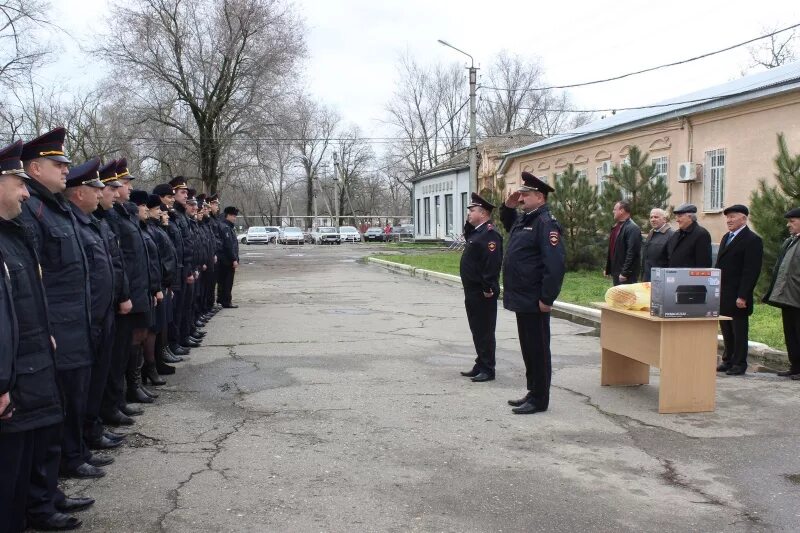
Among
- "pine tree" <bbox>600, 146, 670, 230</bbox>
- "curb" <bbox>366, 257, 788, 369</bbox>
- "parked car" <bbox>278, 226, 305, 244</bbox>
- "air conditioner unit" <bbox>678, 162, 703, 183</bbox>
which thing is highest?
"air conditioner unit" <bbox>678, 162, 703, 183</bbox>

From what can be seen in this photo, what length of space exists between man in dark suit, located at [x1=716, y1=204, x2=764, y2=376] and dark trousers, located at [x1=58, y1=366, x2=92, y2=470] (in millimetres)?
6658

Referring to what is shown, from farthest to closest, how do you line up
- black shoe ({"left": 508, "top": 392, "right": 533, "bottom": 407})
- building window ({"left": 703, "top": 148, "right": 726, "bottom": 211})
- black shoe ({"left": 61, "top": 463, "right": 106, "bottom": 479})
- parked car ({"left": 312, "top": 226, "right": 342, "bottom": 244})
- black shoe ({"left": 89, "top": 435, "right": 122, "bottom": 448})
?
parked car ({"left": 312, "top": 226, "right": 342, "bottom": 244}) → building window ({"left": 703, "top": 148, "right": 726, "bottom": 211}) → black shoe ({"left": 508, "top": 392, "right": 533, "bottom": 407}) → black shoe ({"left": 89, "top": 435, "right": 122, "bottom": 448}) → black shoe ({"left": 61, "top": 463, "right": 106, "bottom": 479})

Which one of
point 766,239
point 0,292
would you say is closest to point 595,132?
point 766,239

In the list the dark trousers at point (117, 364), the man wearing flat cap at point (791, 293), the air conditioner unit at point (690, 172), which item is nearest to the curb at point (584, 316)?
the man wearing flat cap at point (791, 293)

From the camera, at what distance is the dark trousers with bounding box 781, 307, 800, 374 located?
7770 mm

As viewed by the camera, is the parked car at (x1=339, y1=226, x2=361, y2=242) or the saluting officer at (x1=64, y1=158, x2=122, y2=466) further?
the parked car at (x1=339, y1=226, x2=361, y2=242)

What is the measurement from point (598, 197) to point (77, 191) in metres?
15.4

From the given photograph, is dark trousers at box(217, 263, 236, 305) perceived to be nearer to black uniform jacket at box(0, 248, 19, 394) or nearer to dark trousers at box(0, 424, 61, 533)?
dark trousers at box(0, 424, 61, 533)

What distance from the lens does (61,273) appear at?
422 cm

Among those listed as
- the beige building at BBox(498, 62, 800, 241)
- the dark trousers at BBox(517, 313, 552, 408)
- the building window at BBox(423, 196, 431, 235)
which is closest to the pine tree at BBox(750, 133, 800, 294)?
the dark trousers at BBox(517, 313, 552, 408)

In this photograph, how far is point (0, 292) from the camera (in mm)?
3266

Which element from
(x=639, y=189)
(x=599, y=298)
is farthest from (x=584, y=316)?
(x=639, y=189)

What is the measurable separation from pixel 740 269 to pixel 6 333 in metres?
7.44

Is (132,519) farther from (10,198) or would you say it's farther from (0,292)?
(10,198)
